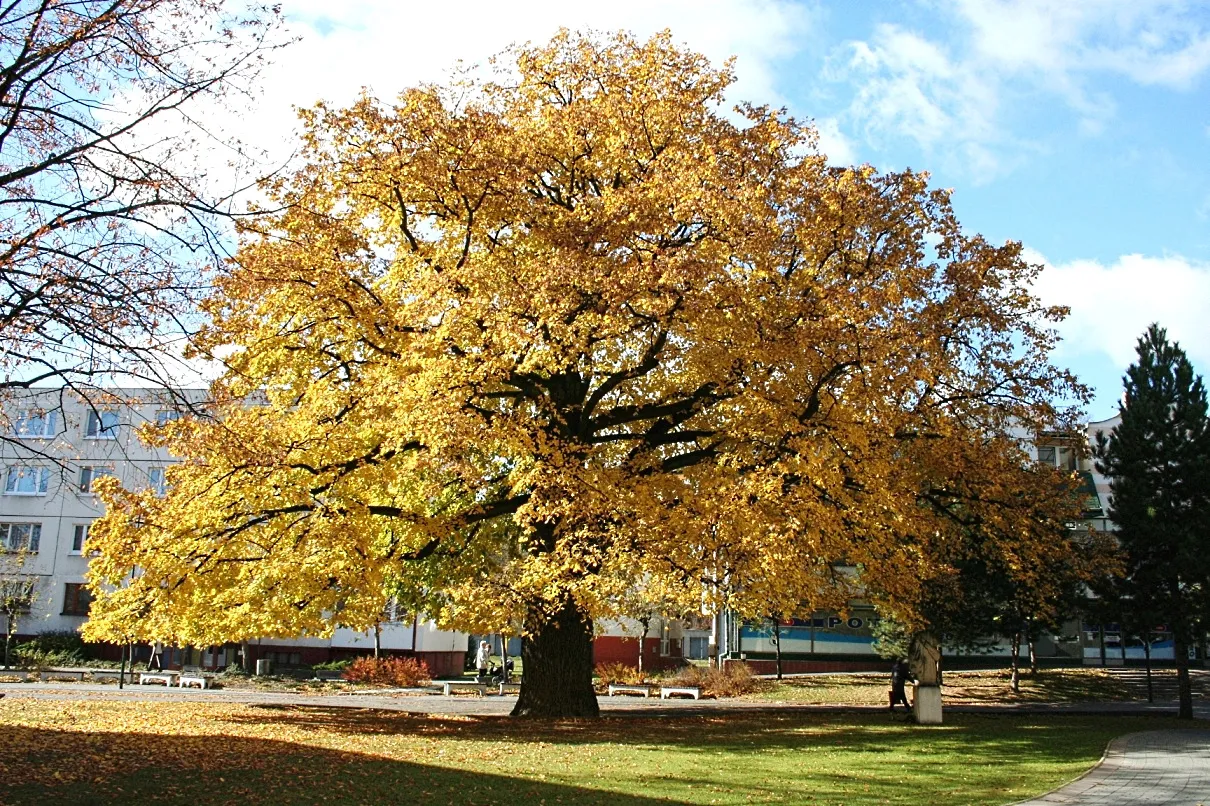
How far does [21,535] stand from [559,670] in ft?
131

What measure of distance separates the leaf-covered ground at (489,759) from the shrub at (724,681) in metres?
12.6

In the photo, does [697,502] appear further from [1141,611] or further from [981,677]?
[981,677]

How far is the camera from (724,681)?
35.1 m

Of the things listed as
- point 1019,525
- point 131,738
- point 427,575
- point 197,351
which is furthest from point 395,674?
point 197,351

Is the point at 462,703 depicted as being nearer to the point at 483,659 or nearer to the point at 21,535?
the point at 483,659

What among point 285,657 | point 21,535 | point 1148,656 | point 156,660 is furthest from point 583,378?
point 21,535

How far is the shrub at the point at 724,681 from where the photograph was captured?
34781 mm

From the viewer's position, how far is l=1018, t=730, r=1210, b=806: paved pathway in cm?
1212

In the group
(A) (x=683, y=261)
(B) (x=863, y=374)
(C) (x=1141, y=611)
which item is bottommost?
(C) (x=1141, y=611)

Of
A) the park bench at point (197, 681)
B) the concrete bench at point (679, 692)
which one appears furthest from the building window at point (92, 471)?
the concrete bench at point (679, 692)

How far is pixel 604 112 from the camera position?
771 inches

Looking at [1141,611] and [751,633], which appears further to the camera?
[751,633]

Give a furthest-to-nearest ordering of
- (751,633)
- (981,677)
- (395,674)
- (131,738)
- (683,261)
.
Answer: (751,633) → (981,677) → (395,674) → (683,261) → (131,738)

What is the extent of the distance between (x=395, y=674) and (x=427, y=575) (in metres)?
14.7
